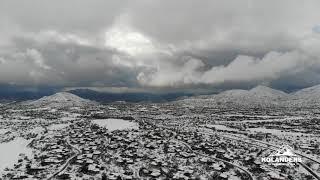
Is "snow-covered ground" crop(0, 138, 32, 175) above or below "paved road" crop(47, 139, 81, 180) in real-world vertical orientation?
below

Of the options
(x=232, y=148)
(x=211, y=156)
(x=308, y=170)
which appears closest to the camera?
(x=308, y=170)

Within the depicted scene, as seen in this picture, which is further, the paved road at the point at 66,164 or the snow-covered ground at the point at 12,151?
the snow-covered ground at the point at 12,151

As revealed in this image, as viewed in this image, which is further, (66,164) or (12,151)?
(12,151)

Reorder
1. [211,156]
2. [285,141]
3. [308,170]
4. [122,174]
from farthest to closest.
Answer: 1. [285,141]
2. [211,156]
3. [308,170]
4. [122,174]

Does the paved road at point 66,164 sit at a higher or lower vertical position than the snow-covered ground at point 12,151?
higher

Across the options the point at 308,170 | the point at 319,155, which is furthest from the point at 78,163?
the point at 319,155

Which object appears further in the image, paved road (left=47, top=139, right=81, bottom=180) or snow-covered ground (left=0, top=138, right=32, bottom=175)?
snow-covered ground (left=0, top=138, right=32, bottom=175)

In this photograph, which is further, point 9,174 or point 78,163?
point 78,163

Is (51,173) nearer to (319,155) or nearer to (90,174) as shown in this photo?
(90,174)
